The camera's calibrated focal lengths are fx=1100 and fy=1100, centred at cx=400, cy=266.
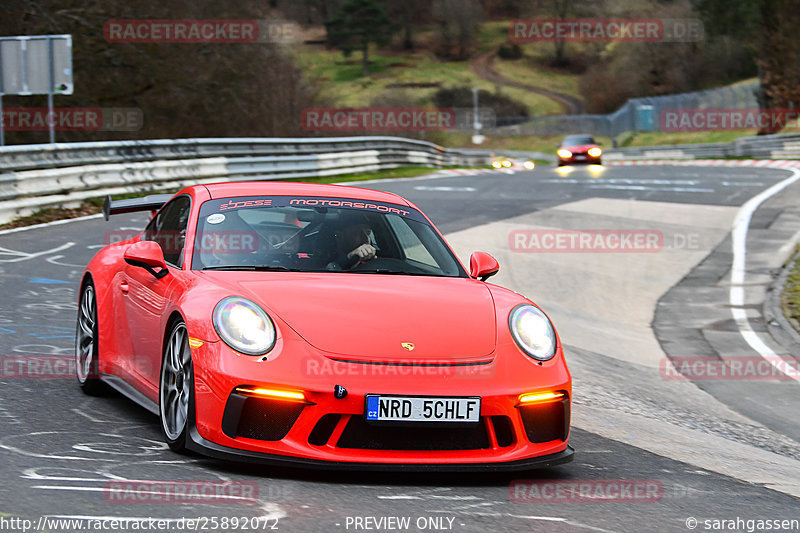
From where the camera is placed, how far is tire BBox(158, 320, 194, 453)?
4.92 meters

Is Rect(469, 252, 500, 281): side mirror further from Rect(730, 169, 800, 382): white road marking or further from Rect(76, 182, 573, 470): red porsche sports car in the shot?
Rect(730, 169, 800, 382): white road marking

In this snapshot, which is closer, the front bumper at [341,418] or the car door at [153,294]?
the front bumper at [341,418]

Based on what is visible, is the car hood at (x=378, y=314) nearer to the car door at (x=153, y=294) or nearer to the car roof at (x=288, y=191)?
the car door at (x=153, y=294)

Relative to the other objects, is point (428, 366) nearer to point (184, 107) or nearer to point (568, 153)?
point (184, 107)

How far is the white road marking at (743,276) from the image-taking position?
A: 1075 centimetres

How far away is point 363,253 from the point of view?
6.03 metres

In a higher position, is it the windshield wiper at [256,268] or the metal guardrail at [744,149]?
the metal guardrail at [744,149]

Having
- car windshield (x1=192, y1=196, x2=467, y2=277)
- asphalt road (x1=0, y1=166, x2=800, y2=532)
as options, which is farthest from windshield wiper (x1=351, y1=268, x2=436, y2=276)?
asphalt road (x1=0, y1=166, x2=800, y2=532)

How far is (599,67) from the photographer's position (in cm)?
11700

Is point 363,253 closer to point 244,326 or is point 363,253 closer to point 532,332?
point 532,332

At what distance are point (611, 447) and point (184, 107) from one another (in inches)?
1082

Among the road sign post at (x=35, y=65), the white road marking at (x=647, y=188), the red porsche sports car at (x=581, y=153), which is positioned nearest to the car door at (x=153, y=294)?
the road sign post at (x=35, y=65)

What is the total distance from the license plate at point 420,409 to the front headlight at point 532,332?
547 millimetres

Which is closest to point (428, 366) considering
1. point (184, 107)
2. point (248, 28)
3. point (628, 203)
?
point (628, 203)
